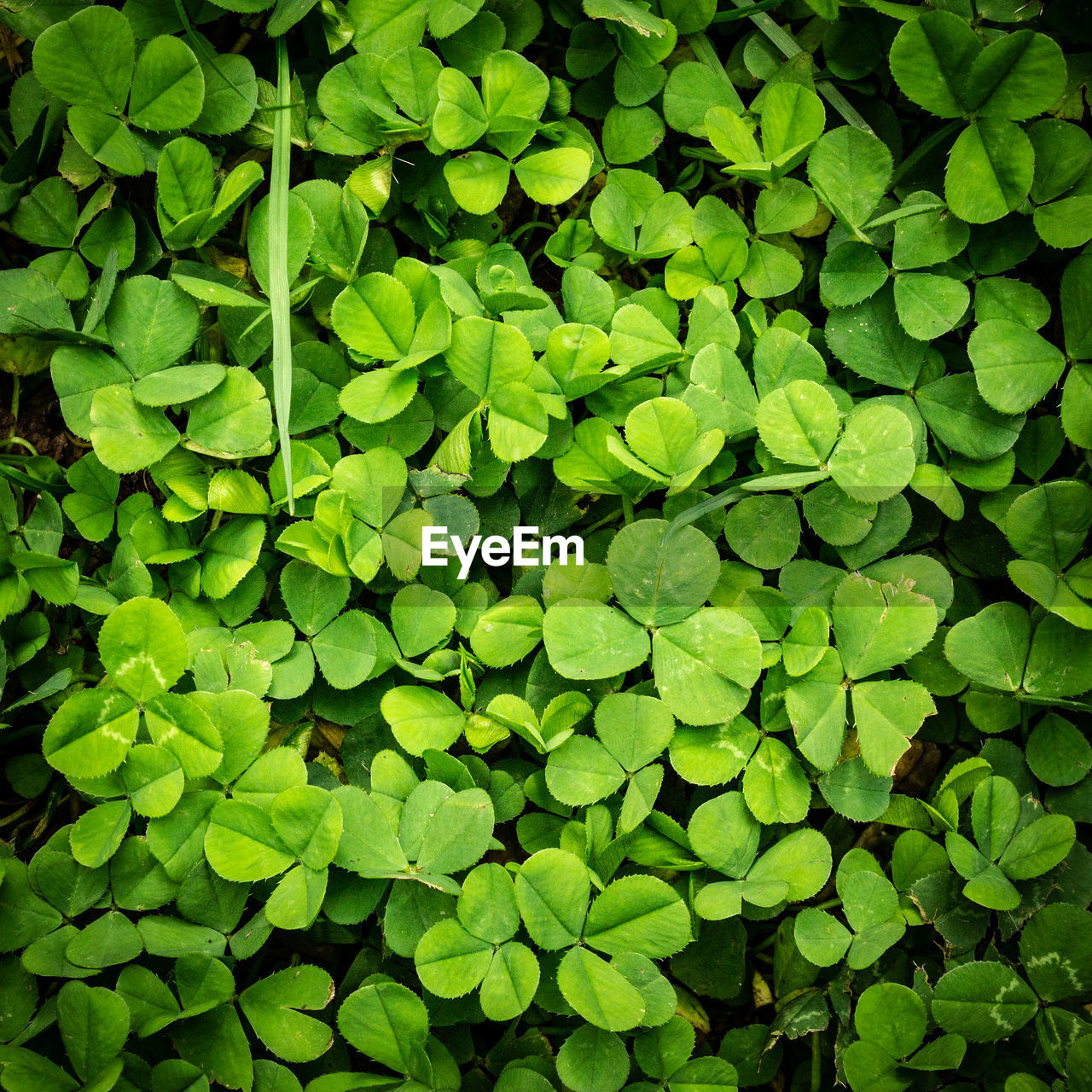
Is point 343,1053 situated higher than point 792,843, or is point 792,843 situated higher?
point 792,843

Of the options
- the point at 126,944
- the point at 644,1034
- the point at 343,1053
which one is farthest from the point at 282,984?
the point at 644,1034

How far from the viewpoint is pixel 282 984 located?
187cm

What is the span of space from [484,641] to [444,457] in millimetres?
415

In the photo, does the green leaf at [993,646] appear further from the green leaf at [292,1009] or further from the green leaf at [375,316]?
the green leaf at [292,1009]

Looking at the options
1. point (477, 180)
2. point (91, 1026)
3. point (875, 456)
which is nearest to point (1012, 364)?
point (875, 456)

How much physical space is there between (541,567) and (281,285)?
2.70 feet

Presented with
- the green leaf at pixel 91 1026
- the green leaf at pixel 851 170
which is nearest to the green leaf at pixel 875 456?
the green leaf at pixel 851 170

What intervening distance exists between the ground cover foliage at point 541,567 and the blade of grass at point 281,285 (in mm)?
14

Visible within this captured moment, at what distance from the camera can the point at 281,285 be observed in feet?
6.25

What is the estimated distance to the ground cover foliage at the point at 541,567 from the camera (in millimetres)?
1844

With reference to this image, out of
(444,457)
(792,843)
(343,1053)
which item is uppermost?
(444,457)

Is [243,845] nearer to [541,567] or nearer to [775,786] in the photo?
[541,567]

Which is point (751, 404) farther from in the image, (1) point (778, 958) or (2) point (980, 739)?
(1) point (778, 958)

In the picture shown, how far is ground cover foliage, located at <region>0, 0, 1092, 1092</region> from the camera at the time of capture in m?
1.84
